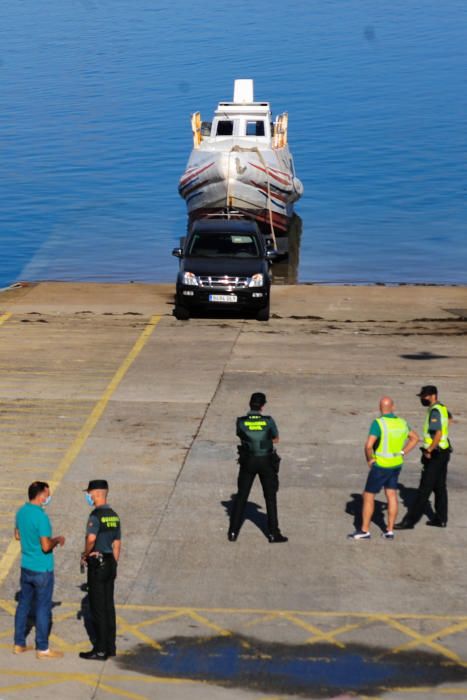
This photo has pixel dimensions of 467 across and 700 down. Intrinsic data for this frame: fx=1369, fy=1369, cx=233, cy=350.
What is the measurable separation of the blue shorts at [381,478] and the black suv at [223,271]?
1229 cm

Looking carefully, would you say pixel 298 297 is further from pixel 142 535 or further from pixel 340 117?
pixel 340 117

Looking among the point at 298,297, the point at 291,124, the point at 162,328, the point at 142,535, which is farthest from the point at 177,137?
the point at 142,535

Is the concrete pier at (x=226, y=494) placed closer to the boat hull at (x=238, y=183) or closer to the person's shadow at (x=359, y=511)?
the person's shadow at (x=359, y=511)

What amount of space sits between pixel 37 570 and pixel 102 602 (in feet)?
2.21

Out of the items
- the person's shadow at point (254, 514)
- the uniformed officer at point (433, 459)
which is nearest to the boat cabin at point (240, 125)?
the person's shadow at point (254, 514)

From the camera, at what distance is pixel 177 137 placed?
72.8 meters

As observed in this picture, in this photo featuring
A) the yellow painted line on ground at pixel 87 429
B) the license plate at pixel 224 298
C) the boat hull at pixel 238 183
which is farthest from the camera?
the boat hull at pixel 238 183

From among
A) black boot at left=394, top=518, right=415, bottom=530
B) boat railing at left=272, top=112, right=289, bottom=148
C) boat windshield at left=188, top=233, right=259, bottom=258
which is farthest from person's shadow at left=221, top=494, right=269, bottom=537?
boat railing at left=272, top=112, right=289, bottom=148

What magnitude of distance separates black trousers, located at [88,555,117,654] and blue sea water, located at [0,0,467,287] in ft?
105

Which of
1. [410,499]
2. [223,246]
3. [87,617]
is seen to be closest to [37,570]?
[87,617]

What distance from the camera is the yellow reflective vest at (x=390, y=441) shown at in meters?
15.2

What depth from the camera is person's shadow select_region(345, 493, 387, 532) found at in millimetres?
16223

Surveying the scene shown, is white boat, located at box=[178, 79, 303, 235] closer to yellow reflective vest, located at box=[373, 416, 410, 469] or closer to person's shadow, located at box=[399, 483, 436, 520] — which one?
person's shadow, located at box=[399, 483, 436, 520]

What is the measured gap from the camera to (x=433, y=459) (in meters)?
15.9
